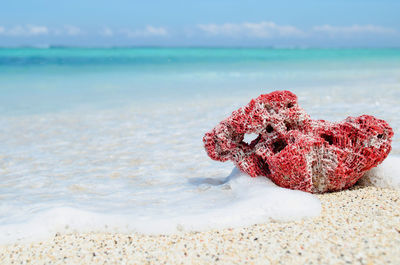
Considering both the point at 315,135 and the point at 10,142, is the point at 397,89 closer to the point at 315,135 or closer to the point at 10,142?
the point at 315,135

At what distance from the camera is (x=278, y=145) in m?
3.52

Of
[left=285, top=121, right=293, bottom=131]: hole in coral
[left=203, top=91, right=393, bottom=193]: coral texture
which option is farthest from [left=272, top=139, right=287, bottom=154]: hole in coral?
[left=285, top=121, right=293, bottom=131]: hole in coral

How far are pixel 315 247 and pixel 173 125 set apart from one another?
449 cm

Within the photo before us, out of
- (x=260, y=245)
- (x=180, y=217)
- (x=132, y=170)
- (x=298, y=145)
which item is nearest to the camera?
(x=260, y=245)

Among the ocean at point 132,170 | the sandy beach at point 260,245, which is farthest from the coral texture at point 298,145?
the sandy beach at point 260,245

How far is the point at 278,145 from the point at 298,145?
376 mm

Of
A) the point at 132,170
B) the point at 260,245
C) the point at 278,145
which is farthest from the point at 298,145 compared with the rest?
the point at 132,170

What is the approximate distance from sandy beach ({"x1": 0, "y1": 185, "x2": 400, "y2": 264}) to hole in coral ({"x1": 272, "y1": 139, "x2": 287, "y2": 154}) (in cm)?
64

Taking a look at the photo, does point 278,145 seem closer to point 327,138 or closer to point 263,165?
point 263,165

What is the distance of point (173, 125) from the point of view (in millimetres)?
6680

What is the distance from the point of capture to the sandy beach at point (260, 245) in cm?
232

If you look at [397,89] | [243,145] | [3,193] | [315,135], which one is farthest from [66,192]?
[397,89]

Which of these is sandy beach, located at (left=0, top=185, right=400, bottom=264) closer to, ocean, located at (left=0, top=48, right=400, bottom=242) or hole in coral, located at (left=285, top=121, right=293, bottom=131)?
ocean, located at (left=0, top=48, right=400, bottom=242)

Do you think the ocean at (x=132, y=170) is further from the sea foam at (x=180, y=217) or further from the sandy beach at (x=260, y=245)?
the sandy beach at (x=260, y=245)
